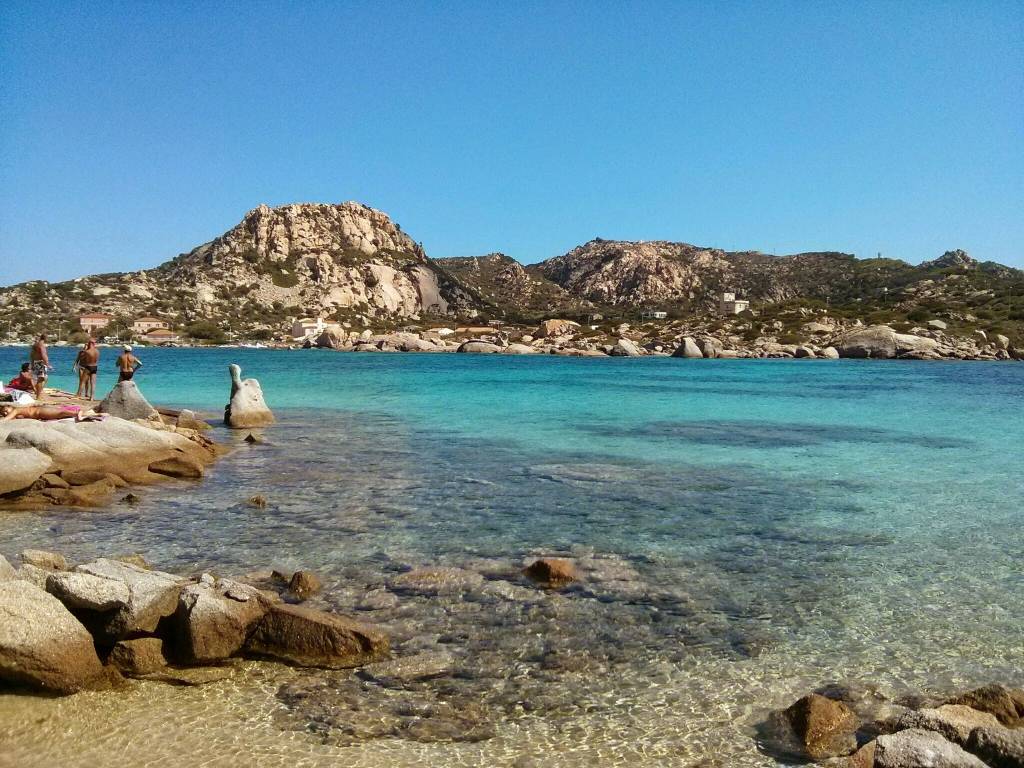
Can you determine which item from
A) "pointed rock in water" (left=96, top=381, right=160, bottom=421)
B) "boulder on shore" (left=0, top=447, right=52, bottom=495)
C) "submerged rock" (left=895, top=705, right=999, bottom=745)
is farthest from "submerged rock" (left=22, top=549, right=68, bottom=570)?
"pointed rock in water" (left=96, top=381, right=160, bottom=421)

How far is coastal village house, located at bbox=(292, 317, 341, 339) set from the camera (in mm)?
139075

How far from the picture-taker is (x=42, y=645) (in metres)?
5.73

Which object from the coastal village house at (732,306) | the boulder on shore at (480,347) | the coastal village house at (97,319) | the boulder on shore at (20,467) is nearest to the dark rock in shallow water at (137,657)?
the boulder on shore at (20,467)

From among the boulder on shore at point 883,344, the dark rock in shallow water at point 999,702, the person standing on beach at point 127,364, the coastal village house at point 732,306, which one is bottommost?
the dark rock in shallow water at point 999,702

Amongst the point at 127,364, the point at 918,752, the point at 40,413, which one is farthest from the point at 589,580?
the point at 127,364

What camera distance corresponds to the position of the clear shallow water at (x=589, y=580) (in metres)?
5.46

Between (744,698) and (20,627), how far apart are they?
6.07m

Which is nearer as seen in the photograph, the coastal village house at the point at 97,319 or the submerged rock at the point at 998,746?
the submerged rock at the point at 998,746

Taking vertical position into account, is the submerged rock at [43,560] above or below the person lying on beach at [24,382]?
below

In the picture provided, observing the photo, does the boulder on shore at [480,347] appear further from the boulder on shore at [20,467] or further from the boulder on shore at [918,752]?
the boulder on shore at [918,752]

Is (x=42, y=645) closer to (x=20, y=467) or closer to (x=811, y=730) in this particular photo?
(x=811, y=730)

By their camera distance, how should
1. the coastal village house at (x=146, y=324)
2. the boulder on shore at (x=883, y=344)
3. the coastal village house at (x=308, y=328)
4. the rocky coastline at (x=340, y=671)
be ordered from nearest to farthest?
the rocky coastline at (x=340, y=671)
the boulder on shore at (x=883, y=344)
the coastal village house at (x=146, y=324)
the coastal village house at (x=308, y=328)

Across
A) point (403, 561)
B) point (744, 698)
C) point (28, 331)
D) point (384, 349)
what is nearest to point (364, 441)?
point (403, 561)

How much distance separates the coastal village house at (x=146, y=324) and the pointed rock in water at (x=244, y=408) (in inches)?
4548
